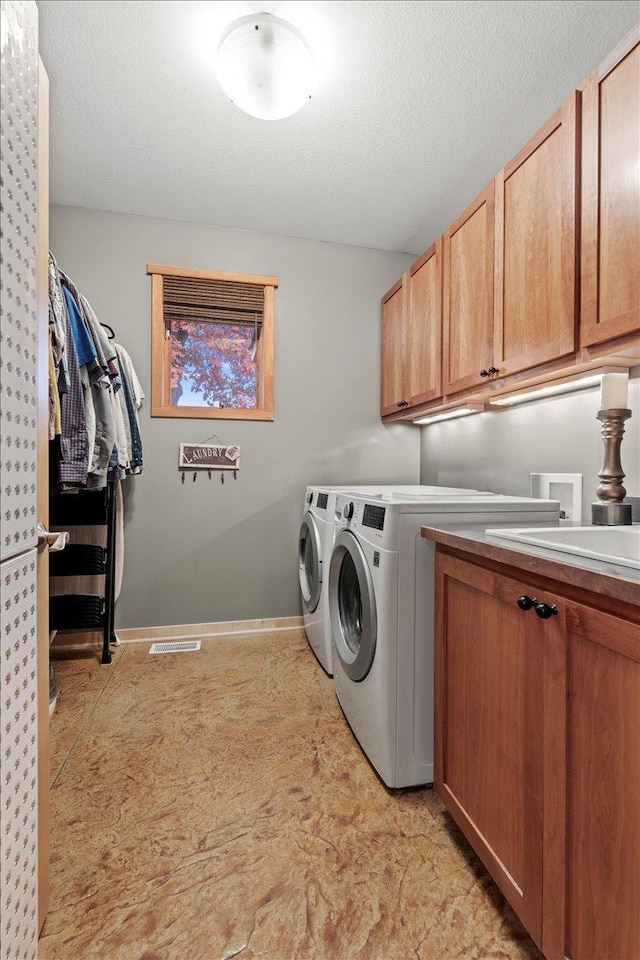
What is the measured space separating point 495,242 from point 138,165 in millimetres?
1831

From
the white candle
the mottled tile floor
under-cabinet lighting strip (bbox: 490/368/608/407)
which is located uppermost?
under-cabinet lighting strip (bbox: 490/368/608/407)

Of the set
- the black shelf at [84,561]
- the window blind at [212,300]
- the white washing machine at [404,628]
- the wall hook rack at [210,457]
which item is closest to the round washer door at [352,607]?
the white washing machine at [404,628]

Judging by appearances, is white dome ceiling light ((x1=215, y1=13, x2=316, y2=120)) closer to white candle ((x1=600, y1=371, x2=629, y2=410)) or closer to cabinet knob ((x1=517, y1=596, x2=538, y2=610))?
white candle ((x1=600, y1=371, x2=629, y2=410))

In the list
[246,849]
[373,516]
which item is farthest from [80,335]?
[246,849]

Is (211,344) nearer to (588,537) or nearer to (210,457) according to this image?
(210,457)

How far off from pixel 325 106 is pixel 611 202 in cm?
128

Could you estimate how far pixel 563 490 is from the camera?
1793 millimetres

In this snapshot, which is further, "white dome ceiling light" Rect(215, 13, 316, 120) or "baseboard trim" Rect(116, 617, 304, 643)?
"baseboard trim" Rect(116, 617, 304, 643)

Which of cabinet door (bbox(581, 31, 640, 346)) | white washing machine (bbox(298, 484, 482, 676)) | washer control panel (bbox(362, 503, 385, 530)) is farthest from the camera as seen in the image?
white washing machine (bbox(298, 484, 482, 676))

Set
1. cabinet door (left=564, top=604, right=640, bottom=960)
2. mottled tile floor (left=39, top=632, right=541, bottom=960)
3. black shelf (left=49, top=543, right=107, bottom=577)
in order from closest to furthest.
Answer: cabinet door (left=564, top=604, right=640, bottom=960), mottled tile floor (left=39, top=632, right=541, bottom=960), black shelf (left=49, top=543, right=107, bottom=577)

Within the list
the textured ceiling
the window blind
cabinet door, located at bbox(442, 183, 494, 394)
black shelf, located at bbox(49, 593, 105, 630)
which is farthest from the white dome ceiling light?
black shelf, located at bbox(49, 593, 105, 630)

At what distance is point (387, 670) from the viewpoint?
53.4 inches

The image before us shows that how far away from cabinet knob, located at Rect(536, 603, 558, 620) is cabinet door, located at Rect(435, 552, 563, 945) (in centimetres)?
1

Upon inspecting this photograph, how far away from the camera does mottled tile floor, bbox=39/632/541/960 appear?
96 cm
